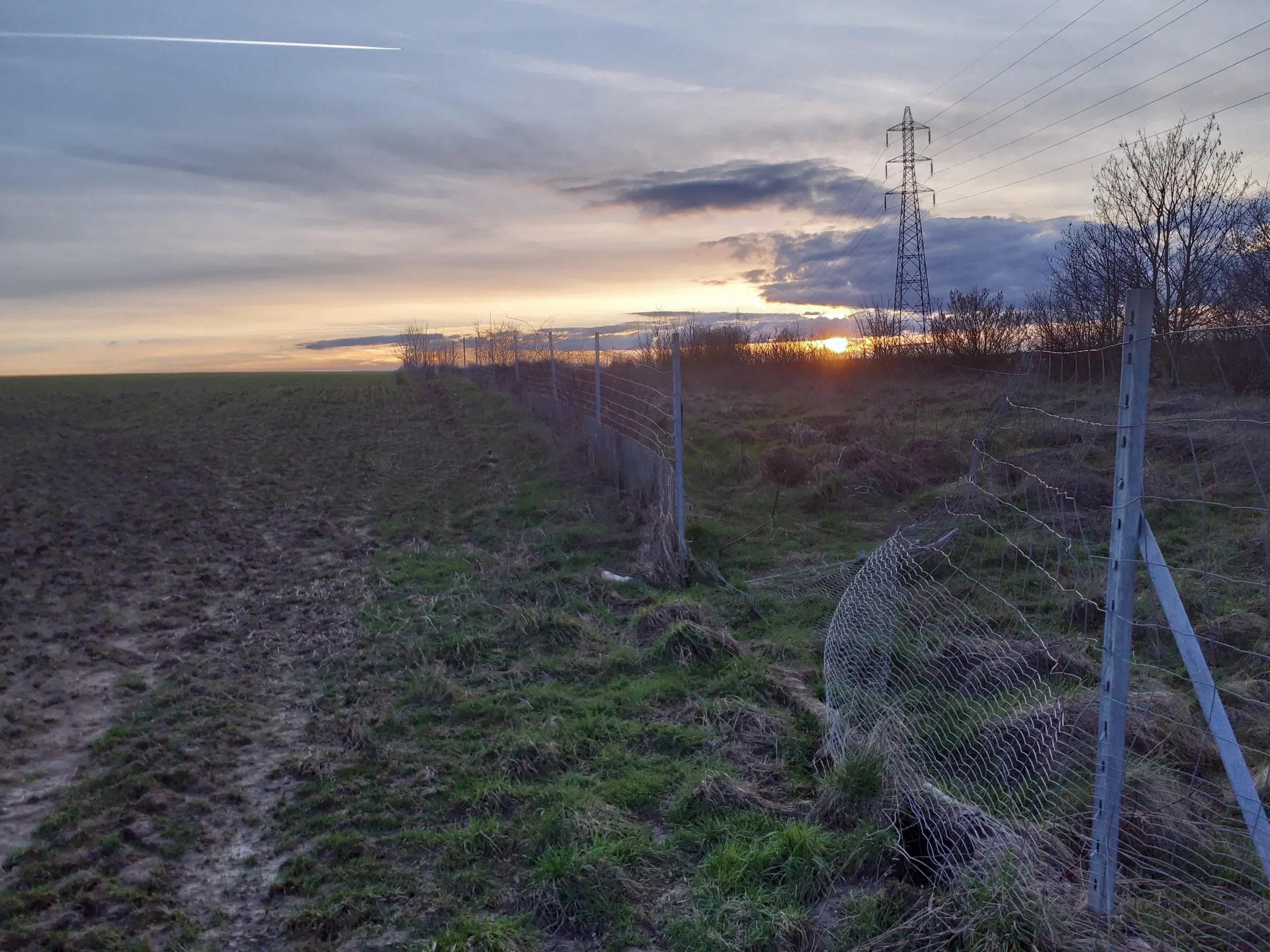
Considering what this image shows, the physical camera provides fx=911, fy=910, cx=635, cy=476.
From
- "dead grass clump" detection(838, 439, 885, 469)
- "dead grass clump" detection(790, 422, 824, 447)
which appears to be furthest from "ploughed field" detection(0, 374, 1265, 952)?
"dead grass clump" detection(790, 422, 824, 447)

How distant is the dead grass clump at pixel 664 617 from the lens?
632cm

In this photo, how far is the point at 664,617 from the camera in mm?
6402

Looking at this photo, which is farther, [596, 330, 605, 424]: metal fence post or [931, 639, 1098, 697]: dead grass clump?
[596, 330, 605, 424]: metal fence post

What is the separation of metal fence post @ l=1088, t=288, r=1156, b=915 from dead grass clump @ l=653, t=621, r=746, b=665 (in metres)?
3.08

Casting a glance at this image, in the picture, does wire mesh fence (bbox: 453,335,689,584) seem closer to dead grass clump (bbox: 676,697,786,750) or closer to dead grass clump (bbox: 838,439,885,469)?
dead grass clump (bbox: 838,439,885,469)

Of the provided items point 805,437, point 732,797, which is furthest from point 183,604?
point 805,437

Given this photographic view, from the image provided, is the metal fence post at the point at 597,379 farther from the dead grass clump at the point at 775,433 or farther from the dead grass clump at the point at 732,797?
the dead grass clump at the point at 732,797

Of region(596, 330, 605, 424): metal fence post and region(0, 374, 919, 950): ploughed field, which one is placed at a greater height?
region(596, 330, 605, 424): metal fence post

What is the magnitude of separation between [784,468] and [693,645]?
642cm

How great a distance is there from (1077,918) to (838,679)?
7.82 feet

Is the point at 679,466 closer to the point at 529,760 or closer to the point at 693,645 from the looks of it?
the point at 693,645

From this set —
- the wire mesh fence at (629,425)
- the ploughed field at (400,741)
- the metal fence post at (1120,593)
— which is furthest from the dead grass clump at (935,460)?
the metal fence post at (1120,593)

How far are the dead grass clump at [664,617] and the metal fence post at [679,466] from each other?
4.18 ft

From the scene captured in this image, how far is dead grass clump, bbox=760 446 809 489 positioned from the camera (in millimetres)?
11805
